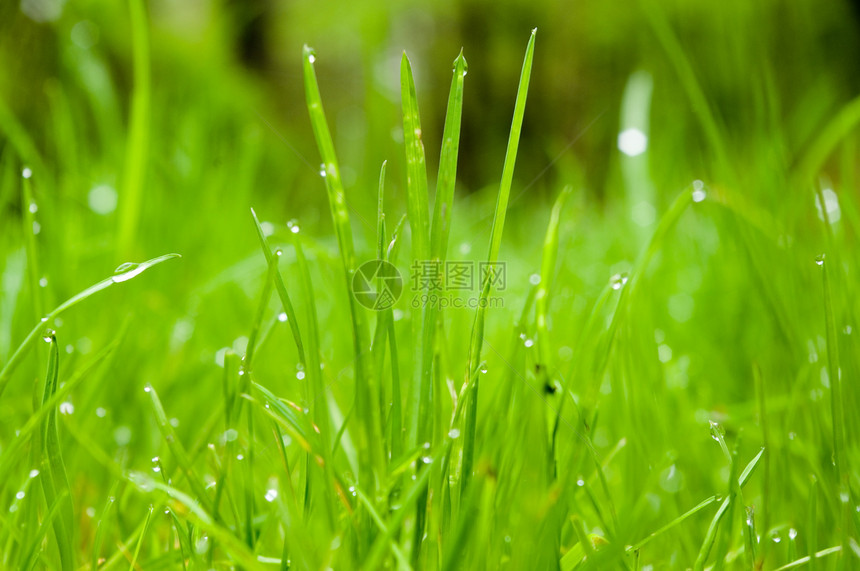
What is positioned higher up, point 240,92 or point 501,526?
point 240,92

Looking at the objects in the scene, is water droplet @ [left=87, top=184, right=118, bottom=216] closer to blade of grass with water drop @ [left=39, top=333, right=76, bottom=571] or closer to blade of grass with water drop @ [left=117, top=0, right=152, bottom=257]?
blade of grass with water drop @ [left=117, top=0, right=152, bottom=257]

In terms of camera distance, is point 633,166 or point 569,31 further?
point 569,31

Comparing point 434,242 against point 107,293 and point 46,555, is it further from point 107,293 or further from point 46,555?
point 107,293

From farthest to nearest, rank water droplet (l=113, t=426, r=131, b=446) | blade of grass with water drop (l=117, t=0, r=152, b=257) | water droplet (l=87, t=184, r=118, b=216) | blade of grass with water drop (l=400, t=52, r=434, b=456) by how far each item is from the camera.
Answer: water droplet (l=87, t=184, r=118, b=216), blade of grass with water drop (l=117, t=0, r=152, b=257), water droplet (l=113, t=426, r=131, b=446), blade of grass with water drop (l=400, t=52, r=434, b=456)

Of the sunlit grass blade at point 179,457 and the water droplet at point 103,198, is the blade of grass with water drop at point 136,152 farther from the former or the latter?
the sunlit grass blade at point 179,457

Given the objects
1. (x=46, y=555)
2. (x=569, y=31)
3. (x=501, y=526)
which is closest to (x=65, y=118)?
(x=46, y=555)

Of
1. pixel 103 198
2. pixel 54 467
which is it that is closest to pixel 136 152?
pixel 103 198

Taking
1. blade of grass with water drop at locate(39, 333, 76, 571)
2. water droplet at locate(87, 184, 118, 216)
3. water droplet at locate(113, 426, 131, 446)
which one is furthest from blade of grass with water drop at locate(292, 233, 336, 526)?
water droplet at locate(87, 184, 118, 216)
